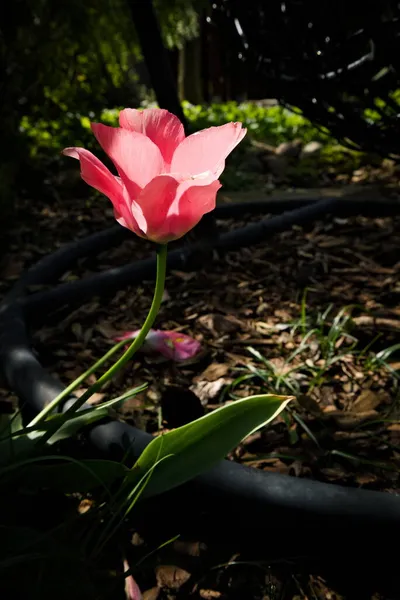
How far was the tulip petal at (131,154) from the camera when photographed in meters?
0.75

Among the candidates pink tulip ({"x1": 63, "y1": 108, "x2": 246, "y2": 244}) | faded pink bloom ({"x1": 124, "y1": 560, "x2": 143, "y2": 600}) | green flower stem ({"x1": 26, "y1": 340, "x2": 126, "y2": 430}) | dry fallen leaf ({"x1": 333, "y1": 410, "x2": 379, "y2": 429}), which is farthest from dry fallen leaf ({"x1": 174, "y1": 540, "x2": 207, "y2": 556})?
pink tulip ({"x1": 63, "y1": 108, "x2": 246, "y2": 244})

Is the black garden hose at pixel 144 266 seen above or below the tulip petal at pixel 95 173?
below

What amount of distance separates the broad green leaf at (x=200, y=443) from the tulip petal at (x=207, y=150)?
388 mm

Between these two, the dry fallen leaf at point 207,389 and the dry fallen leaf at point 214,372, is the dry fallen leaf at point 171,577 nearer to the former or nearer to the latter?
the dry fallen leaf at point 207,389

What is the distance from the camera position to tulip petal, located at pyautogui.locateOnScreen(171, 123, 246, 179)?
0.75 m

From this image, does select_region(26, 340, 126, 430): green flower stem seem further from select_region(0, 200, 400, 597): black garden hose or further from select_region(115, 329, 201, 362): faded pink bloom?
select_region(115, 329, 201, 362): faded pink bloom

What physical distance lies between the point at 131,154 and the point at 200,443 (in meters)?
0.49

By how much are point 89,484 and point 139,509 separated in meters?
0.12

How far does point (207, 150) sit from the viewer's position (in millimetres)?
772

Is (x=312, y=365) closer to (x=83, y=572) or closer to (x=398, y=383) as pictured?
(x=398, y=383)

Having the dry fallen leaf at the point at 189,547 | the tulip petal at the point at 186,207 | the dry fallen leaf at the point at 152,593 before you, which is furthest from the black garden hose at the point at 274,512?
the tulip petal at the point at 186,207

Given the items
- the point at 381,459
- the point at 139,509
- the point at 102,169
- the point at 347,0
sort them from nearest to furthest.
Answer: the point at 102,169 < the point at 139,509 < the point at 381,459 < the point at 347,0

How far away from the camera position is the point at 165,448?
998 mm

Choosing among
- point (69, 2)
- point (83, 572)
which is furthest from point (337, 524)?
point (69, 2)
